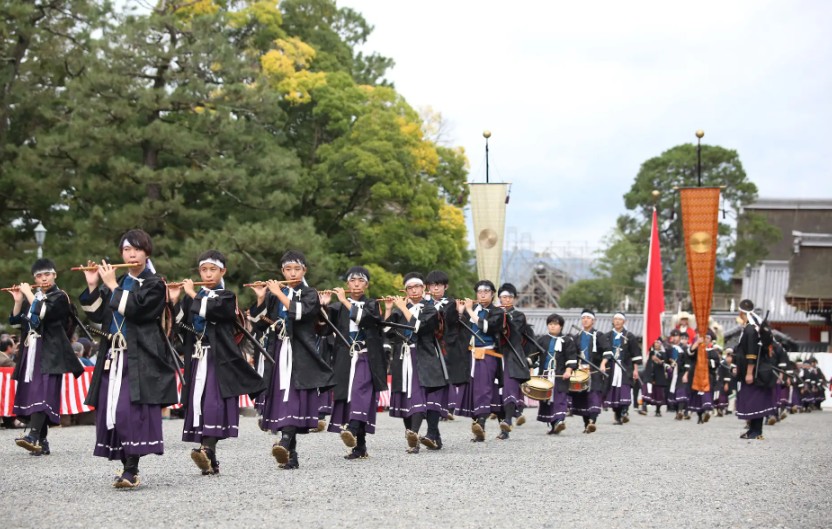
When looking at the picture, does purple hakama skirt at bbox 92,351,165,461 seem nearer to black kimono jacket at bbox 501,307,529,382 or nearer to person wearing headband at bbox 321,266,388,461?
person wearing headband at bbox 321,266,388,461

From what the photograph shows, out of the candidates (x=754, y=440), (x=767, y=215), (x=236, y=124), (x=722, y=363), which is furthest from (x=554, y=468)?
(x=767, y=215)

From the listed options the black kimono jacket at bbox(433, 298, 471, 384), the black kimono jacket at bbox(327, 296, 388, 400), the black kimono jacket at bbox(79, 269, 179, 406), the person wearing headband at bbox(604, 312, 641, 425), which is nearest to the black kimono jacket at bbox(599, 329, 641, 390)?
the person wearing headband at bbox(604, 312, 641, 425)

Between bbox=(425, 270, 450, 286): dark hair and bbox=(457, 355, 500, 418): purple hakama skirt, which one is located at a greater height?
bbox=(425, 270, 450, 286): dark hair

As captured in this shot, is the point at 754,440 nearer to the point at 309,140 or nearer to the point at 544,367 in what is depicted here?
the point at 544,367

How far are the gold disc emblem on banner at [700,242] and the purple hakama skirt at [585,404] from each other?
630 centimetres

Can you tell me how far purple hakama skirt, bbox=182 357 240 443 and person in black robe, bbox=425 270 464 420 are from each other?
3916 millimetres

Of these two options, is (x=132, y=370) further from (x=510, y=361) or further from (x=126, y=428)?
(x=510, y=361)

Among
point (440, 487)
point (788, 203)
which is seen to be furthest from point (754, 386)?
point (788, 203)

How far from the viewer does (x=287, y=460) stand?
11.0 metres

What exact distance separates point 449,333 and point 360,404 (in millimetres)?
2839

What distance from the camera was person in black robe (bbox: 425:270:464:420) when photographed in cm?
1413

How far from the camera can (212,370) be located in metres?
10.4

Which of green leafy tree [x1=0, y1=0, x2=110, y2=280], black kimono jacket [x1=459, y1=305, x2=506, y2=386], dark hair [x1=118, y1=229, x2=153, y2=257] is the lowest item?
black kimono jacket [x1=459, y1=305, x2=506, y2=386]

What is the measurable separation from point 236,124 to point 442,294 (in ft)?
53.1
